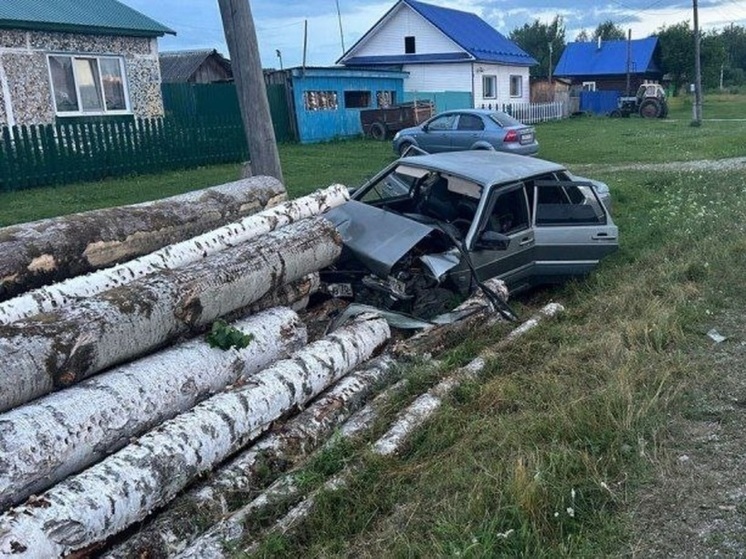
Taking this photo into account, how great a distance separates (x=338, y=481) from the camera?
11.9ft

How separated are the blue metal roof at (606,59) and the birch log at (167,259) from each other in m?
44.1

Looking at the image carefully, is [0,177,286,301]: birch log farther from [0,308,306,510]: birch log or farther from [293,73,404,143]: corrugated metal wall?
[293,73,404,143]: corrugated metal wall

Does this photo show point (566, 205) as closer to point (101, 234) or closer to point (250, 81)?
point (250, 81)

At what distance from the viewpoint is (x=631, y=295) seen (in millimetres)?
6555

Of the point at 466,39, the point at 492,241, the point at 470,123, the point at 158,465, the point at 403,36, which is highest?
the point at 403,36

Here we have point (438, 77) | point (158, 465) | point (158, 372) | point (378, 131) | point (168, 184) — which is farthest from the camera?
point (438, 77)

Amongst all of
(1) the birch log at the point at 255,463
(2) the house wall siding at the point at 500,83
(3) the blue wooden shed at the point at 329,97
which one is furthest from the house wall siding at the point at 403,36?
(1) the birch log at the point at 255,463

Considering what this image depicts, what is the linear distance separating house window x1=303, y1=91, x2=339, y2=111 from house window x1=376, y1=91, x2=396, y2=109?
10.7 ft

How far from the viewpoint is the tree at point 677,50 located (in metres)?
46.8

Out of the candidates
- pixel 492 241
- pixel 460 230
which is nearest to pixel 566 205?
pixel 460 230

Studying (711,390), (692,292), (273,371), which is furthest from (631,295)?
(273,371)

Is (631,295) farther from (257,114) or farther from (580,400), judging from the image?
(257,114)

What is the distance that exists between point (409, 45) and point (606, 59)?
2006 cm

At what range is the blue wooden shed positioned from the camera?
2319 cm
